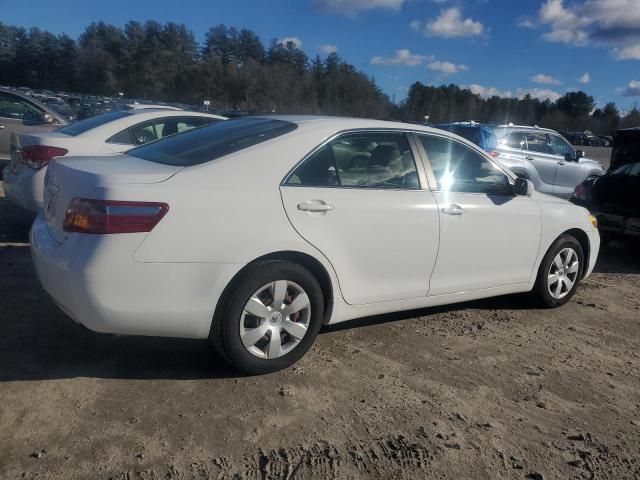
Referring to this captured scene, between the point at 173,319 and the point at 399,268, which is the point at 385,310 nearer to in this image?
the point at 399,268

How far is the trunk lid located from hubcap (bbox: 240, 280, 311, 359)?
0.89 m

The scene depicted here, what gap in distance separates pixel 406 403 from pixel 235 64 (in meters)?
77.8

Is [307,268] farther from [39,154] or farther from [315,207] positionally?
[39,154]

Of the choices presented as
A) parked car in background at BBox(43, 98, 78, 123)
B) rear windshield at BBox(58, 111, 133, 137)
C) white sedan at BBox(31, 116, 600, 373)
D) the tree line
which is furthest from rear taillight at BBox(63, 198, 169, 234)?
the tree line

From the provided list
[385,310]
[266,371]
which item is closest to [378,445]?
[266,371]

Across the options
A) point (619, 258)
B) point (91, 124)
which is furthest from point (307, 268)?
point (619, 258)

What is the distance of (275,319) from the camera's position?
3512 millimetres

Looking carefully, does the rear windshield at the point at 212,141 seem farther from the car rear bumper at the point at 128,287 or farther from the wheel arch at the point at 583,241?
the wheel arch at the point at 583,241

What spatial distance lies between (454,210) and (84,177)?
2.49 meters

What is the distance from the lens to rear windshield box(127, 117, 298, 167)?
11.9ft

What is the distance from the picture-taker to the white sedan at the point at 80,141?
607 centimetres

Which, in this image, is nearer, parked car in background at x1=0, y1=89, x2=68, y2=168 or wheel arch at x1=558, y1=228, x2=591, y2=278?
wheel arch at x1=558, y1=228, x2=591, y2=278

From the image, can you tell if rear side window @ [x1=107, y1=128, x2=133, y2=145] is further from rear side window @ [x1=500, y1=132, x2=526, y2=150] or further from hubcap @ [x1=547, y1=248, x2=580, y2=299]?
rear side window @ [x1=500, y1=132, x2=526, y2=150]

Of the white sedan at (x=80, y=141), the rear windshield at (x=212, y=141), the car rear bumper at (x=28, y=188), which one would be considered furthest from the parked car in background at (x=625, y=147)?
the car rear bumper at (x=28, y=188)
